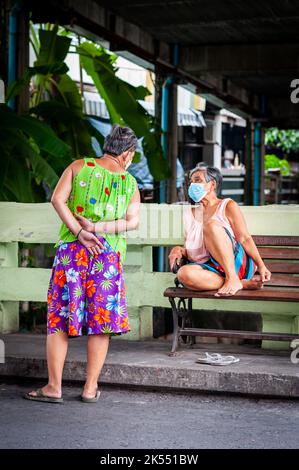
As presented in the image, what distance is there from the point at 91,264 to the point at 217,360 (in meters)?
1.30

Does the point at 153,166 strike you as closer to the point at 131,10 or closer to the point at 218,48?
the point at 131,10

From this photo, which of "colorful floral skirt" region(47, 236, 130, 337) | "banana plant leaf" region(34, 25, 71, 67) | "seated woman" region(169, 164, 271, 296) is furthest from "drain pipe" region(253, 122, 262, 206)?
"colorful floral skirt" region(47, 236, 130, 337)

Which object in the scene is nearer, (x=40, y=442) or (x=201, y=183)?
(x=40, y=442)

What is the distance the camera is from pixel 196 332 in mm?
6680

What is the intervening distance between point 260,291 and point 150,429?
5.46 feet

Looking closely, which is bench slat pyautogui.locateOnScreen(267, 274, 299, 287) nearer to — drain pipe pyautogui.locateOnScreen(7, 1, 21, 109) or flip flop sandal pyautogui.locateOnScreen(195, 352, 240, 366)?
flip flop sandal pyautogui.locateOnScreen(195, 352, 240, 366)

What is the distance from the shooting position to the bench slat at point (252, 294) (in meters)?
6.38

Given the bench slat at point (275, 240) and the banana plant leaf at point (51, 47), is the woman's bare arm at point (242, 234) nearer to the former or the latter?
the bench slat at point (275, 240)

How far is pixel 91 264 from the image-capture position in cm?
591

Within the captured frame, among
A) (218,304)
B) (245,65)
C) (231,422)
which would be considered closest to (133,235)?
(218,304)

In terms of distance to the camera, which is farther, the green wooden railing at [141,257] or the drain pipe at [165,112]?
the drain pipe at [165,112]

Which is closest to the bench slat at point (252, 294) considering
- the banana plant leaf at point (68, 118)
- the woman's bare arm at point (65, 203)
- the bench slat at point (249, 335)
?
the bench slat at point (249, 335)

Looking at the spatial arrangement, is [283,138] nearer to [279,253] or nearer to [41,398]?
[279,253]

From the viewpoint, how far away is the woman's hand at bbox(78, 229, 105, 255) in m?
5.83
